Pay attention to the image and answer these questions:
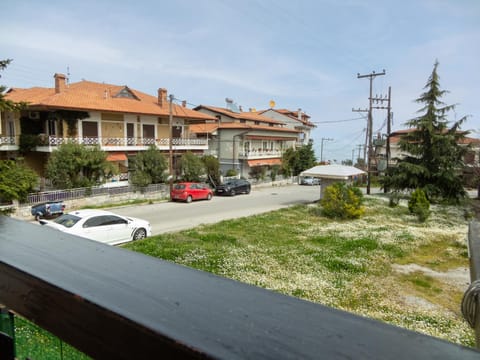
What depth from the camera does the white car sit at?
11750 mm

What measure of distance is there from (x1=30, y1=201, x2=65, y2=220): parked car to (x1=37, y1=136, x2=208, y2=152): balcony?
19.5 feet

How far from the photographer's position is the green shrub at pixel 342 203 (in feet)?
64.2

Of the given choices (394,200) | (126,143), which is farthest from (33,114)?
(394,200)

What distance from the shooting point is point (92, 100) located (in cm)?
2817

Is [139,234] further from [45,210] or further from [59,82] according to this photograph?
[59,82]

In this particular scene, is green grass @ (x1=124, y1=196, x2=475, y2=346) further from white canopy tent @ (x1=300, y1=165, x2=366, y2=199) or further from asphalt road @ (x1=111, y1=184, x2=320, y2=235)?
white canopy tent @ (x1=300, y1=165, x2=366, y2=199)

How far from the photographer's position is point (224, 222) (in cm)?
1758

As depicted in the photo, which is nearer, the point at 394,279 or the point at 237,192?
the point at 394,279

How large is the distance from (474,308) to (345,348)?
6.02 feet

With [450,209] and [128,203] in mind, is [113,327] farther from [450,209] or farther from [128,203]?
[450,209]

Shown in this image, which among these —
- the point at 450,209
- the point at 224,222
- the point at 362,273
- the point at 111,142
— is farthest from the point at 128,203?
the point at 450,209

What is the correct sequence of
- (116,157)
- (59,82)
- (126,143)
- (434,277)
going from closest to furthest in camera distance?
(434,277)
(59,82)
(116,157)
(126,143)

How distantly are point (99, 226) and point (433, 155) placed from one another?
26050 millimetres

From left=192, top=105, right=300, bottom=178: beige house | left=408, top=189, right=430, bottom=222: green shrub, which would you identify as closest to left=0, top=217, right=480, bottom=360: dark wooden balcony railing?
left=408, top=189, right=430, bottom=222: green shrub
